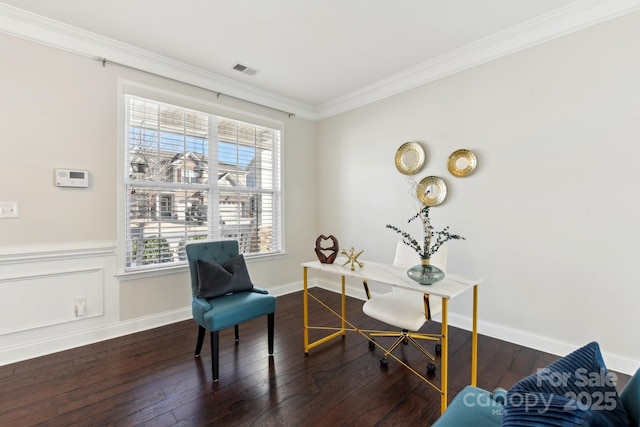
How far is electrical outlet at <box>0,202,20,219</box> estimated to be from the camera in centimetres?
238

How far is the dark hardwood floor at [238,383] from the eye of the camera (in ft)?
5.85

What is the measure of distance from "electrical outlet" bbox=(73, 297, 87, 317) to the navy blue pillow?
3.31 meters

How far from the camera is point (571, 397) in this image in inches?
33.4

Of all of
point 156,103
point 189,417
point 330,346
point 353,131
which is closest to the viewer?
point 189,417

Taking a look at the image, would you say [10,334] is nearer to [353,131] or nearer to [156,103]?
[156,103]

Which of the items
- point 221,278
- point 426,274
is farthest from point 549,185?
point 221,278

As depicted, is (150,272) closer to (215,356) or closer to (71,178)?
(71,178)

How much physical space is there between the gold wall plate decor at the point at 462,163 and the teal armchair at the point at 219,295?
2.26m

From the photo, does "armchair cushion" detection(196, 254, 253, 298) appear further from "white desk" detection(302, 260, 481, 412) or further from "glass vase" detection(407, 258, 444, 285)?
"glass vase" detection(407, 258, 444, 285)

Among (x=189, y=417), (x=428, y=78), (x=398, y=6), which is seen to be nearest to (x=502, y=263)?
(x=428, y=78)

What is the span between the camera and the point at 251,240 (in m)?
3.97

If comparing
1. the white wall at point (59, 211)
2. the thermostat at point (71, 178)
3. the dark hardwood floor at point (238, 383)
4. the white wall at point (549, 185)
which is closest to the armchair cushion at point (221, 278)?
the dark hardwood floor at point (238, 383)

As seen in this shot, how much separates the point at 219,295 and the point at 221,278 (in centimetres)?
14

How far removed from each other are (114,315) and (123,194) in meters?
1.20
